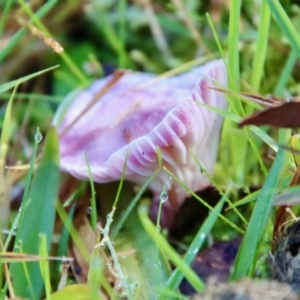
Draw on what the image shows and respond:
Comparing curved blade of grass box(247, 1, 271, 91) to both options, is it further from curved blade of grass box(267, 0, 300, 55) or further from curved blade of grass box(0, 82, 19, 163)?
curved blade of grass box(0, 82, 19, 163)

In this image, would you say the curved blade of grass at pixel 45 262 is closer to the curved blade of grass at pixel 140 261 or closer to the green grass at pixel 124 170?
the green grass at pixel 124 170

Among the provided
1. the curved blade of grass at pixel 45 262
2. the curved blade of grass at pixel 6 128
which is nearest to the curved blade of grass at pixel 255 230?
the curved blade of grass at pixel 45 262

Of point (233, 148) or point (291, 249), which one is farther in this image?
point (233, 148)

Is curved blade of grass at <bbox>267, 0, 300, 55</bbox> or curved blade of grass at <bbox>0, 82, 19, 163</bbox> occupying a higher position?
curved blade of grass at <bbox>0, 82, 19, 163</bbox>

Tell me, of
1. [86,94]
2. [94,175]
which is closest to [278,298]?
[94,175]

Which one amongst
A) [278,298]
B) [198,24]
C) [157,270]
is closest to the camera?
[278,298]

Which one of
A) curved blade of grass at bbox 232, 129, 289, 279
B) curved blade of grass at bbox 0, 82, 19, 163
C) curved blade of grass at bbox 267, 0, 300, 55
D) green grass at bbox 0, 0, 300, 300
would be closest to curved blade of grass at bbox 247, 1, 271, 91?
green grass at bbox 0, 0, 300, 300

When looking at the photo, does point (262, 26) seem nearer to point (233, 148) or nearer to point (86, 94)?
point (233, 148)
